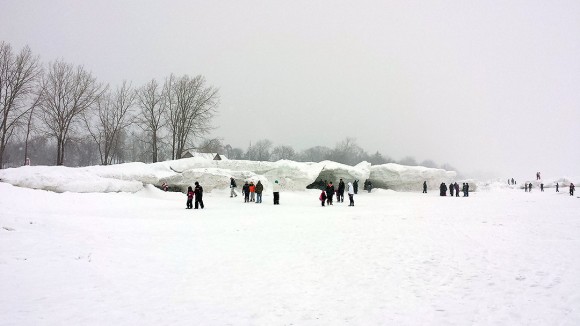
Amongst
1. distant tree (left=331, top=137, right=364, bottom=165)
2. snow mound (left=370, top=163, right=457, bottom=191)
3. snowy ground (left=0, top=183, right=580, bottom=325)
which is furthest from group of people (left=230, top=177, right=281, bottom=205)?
distant tree (left=331, top=137, right=364, bottom=165)

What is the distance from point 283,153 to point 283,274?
113 m

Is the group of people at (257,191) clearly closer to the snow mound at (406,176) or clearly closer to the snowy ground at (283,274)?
the snowy ground at (283,274)

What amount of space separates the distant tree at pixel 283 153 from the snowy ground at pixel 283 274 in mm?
107683

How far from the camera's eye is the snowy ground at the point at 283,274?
5.00 m

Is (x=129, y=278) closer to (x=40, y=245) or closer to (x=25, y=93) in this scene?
(x=40, y=245)

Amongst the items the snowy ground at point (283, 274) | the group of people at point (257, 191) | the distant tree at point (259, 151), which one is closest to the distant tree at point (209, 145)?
the group of people at point (257, 191)

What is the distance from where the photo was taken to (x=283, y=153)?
120 meters

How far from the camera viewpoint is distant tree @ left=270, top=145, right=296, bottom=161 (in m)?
120

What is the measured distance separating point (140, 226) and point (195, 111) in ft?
102

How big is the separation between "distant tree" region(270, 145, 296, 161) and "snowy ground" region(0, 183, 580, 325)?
353 ft

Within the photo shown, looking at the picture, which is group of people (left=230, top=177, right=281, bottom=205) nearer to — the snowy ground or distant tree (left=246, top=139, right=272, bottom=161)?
the snowy ground

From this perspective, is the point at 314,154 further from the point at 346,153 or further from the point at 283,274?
the point at 283,274

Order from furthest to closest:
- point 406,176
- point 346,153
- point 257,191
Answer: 1. point 346,153
2. point 406,176
3. point 257,191

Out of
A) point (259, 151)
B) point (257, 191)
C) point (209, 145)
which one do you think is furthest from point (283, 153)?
point (257, 191)
